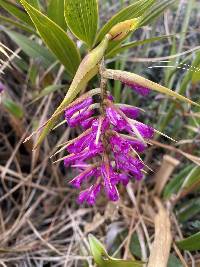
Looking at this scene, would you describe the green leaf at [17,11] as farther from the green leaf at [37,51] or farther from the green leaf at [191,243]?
the green leaf at [191,243]

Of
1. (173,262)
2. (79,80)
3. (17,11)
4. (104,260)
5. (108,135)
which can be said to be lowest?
(173,262)

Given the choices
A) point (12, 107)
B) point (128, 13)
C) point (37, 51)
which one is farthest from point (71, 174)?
point (128, 13)

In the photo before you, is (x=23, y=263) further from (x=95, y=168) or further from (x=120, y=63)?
(x=120, y=63)

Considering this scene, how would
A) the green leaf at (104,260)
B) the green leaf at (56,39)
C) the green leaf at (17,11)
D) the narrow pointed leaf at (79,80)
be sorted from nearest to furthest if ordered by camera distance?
the narrow pointed leaf at (79,80), the green leaf at (56,39), the green leaf at (104,260), the green leaf at (17,11)

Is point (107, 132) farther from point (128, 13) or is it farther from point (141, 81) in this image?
point (128, 13)

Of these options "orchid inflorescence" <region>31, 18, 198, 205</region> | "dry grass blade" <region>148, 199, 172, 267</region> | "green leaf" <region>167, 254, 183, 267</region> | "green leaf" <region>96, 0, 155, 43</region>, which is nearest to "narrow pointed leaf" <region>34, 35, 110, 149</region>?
"orchid inflorescence" <region>31, 18, 198, 205</region>

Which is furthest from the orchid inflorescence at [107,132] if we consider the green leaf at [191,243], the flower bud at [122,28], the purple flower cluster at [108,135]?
the green leaf at [191,243]
